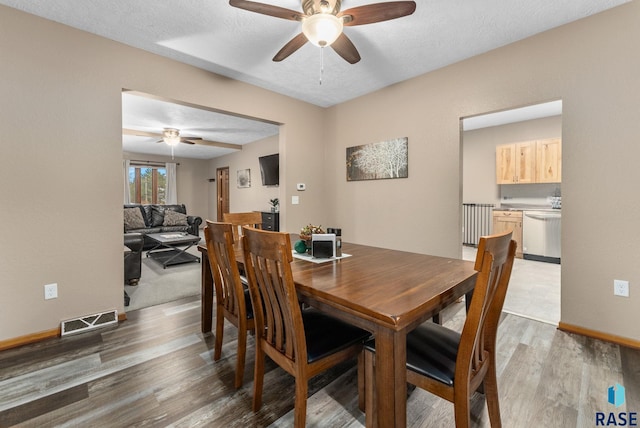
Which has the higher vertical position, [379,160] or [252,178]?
[252,178]

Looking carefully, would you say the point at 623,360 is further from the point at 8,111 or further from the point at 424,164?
the point at 8,111

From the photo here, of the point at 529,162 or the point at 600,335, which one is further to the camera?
the point at 529,162

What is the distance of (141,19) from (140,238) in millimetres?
2295

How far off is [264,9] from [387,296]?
1783 millimetres

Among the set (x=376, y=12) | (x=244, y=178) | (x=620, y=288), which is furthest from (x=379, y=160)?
(x=244, y=178)

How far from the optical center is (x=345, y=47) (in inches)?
85.0

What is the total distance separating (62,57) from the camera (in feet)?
7.47

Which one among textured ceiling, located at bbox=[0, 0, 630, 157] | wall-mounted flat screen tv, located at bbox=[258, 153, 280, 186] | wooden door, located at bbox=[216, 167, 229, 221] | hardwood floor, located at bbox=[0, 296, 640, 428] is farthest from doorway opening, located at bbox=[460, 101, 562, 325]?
wooden door, located at bbox=[216, 167, 229, 221]

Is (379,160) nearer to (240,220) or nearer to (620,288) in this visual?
(240,220)

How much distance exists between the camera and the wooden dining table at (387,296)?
99cm

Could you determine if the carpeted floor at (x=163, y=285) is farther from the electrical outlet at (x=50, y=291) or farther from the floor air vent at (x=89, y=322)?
the electrical outlet at (x=50, y=291)

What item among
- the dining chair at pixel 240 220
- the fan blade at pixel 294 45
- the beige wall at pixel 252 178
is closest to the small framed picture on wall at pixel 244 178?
the beige wall at pixel 252 178

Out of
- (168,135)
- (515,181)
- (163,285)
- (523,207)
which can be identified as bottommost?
(163,285)

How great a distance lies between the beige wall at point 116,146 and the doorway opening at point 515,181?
49.0 inches
